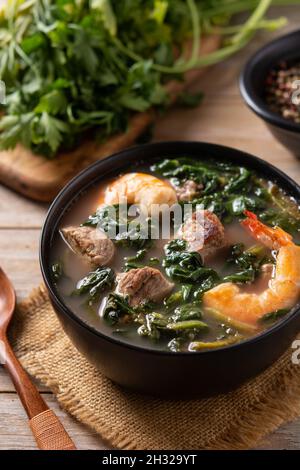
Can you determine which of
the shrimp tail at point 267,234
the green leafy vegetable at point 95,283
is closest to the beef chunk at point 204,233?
the shrimp tail at point 267,234

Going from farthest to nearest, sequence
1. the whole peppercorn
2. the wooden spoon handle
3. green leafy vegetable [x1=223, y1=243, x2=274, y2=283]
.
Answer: the whole peppercorn < green leafy vegetable [x1=223, y1=243, x2=274, y2=283] < the wooden spoon handle

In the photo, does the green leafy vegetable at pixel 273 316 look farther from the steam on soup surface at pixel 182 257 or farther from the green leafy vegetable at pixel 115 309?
the green leafy vegetable at pixel 115 309

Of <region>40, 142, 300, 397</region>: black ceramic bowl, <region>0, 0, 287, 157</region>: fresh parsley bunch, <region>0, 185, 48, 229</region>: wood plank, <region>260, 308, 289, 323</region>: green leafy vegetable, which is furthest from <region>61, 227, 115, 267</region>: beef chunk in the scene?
<region>0, 0, 287, 157</region>: fresh parsley bunch

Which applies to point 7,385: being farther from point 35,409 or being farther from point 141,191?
point 141,191

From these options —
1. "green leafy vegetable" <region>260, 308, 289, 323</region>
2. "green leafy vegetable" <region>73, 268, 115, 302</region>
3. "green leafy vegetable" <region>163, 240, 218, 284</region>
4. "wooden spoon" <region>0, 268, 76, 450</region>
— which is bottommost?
"wooden spoon" <region>0, 268, 76, 450</region>

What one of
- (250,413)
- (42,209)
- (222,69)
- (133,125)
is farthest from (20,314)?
(222,69)

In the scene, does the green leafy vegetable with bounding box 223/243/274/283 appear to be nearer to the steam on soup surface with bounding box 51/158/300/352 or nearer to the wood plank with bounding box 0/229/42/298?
the steam on soup surface with bounding box 51/158/300/352
